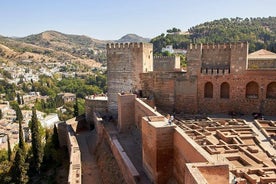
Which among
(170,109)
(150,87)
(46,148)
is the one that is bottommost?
(46,148)

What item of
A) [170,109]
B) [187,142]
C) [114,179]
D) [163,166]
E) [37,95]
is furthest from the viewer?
[37,95]

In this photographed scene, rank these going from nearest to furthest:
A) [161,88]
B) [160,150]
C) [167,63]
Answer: [160,150] < [161,88] < [167,63]

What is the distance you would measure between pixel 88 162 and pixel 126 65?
773cm

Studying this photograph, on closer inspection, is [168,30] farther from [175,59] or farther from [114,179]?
[114,179]

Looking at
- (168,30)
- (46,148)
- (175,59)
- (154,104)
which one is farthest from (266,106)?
(168,30)

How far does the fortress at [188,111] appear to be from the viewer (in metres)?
12.1

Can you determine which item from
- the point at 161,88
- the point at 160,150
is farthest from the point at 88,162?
the point at 160,150

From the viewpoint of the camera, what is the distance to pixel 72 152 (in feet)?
66.0

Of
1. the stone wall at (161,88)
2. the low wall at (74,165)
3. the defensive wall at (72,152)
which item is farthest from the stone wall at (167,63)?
the low wall at (74,165)

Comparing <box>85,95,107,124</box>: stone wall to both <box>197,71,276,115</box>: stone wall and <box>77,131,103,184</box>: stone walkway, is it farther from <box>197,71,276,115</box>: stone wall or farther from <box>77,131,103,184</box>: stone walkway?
<box>197,71,276,115</box>: stone wall

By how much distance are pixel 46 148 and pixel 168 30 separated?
72.7 m

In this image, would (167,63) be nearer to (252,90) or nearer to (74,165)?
(252,90)

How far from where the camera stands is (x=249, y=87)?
2009cm

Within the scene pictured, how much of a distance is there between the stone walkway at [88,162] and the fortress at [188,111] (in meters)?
1.50
